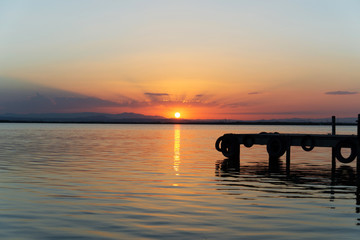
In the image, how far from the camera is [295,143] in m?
33.1

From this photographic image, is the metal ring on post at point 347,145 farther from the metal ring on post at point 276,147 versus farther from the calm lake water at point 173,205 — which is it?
the calm lake water at point 173,205

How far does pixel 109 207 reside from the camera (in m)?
14.6

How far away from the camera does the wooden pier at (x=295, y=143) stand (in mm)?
30031

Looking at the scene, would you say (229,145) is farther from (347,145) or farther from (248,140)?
(347,145)

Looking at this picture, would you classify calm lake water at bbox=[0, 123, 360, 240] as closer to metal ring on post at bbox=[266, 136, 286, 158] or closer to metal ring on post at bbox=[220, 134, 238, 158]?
metal ring on post at bbox=[266, 136, 286, 158]

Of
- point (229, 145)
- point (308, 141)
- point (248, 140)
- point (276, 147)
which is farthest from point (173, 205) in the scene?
point (229, 145)

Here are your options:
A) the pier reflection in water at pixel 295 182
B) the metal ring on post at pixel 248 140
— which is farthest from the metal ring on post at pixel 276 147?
the metal ring on post at pixel 248 140

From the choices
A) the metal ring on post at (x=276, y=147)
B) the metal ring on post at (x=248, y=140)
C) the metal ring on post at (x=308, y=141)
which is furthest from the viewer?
the metal ring on post at (x=248, y=140)

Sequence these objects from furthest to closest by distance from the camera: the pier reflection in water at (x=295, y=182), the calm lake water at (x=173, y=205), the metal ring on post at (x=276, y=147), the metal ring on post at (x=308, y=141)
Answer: the metal ring on post at (x=276, y=147) < the metal ring on post at (x=308, y=141) < the pier reflection in water at (x=295, y=182) < the calm lake water at (x=173, y=205)

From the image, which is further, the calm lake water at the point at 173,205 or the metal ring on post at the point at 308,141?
the metal ring on post at the point at 308,141

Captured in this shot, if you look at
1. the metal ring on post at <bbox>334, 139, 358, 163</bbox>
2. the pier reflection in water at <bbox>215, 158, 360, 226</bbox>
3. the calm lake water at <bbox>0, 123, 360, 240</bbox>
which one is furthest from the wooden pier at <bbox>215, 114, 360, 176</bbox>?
the calm lake water at <bbox>0, 123, 360, 240</bbox>

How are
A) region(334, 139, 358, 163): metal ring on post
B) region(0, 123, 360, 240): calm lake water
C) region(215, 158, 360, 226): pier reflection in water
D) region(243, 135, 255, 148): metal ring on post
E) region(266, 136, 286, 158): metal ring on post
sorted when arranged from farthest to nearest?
region(243, 135, 255, 148): metal ring on post < region(266, 136, 286, 158): metal ring on post < region(334, 139, 358, 163): metal ring on post < region(215, 158, 360, 226): pier reflection in water < region(0, 123, 360, 240): calm lake water

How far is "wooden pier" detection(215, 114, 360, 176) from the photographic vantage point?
98.5 ft

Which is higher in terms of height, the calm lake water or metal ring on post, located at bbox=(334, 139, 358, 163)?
metal ring on post, located at bbox=(334, 139, 358, 163)
